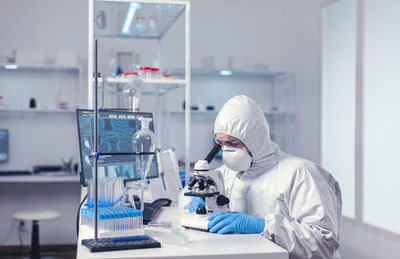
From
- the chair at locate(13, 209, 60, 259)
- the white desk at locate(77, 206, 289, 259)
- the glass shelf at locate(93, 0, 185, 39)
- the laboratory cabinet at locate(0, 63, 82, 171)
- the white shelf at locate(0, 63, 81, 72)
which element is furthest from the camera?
the laboratory cabinet at locate(0, 63, 82, 171)

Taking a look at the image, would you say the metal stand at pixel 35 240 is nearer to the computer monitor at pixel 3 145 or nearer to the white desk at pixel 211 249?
the computer monitor at pixel 3 145

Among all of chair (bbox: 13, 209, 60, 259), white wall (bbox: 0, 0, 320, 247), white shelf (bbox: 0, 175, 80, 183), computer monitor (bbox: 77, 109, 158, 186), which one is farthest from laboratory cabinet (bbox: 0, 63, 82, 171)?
computer monitor (bbox: 77, 109, 158, 186)

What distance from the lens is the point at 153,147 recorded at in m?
1.71

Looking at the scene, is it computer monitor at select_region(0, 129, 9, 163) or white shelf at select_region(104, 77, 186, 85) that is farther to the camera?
computer monitor at select_region(0, 129, 9, 163)

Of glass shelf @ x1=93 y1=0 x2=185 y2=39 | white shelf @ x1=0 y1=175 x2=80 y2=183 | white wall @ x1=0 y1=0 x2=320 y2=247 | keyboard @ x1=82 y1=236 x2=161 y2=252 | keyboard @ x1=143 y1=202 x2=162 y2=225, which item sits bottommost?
white shelf @ x1=0 y1=175 x2=80 y2=183

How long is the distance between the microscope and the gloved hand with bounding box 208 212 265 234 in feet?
0.13

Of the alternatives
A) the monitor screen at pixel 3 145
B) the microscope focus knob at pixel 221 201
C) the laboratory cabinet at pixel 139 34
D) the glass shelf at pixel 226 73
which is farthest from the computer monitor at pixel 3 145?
the microscope focus knob at pixel 221 201

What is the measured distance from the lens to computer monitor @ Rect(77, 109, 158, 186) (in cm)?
186

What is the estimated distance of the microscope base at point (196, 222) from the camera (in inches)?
63.2

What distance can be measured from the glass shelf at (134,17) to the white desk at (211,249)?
145 cm

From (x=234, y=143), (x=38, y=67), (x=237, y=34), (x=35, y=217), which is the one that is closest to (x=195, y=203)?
(x=234, y=143)

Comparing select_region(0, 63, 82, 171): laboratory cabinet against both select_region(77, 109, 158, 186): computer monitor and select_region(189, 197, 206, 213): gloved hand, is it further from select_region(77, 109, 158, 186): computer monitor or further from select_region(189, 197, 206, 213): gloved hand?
select_region(189, 197, 206, 213): gloved hand

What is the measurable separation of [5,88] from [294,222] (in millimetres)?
3717

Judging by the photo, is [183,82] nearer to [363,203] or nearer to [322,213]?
[322,213]
